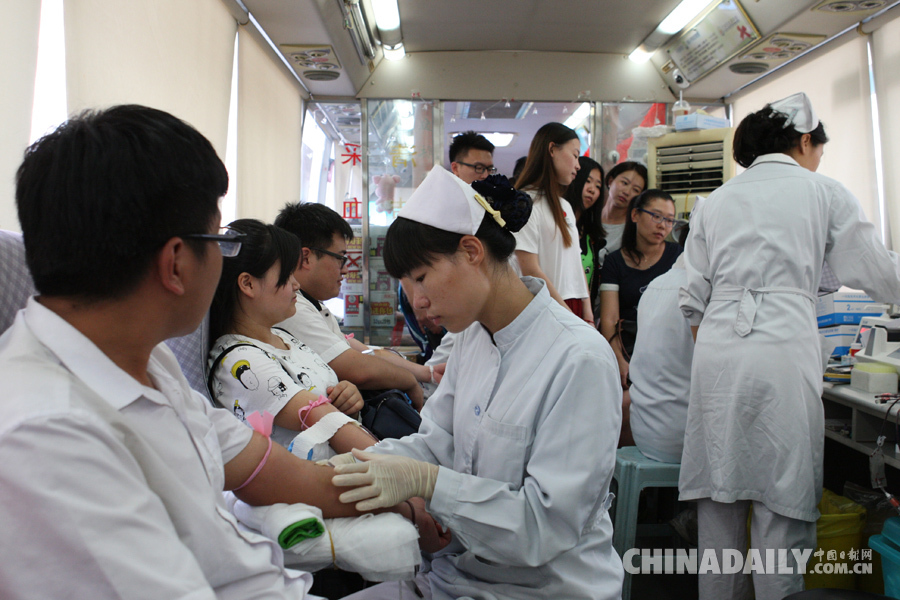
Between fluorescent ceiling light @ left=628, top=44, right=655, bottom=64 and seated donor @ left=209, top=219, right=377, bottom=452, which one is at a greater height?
fluorescent ceiling light @ left=628, top=44, right=655, bottom=64

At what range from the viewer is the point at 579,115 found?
4859 mm

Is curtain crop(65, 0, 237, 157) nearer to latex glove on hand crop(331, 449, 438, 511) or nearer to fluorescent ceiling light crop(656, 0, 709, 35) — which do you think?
latex glove on hand crop(331, 449, 438, 511)

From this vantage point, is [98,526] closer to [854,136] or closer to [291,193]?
[291,193]

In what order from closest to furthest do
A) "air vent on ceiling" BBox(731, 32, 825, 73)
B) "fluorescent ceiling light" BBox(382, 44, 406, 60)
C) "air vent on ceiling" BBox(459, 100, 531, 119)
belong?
"air vent on ceiling" BBox(731, 32, 825, 73), "fluorescent ceiling light" BBox(382, 44, 406, 60), "air vent on ceiling" BBox(459, 100, 531, 119)

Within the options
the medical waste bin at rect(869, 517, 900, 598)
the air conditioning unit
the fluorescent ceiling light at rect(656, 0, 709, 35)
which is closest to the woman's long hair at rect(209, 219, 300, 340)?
the medical waste bin at rect(869, 517, 900, 598)

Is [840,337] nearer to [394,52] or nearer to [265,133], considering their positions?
[265,133]

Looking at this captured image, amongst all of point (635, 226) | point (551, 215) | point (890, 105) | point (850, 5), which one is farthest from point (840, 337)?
point (850, 5)

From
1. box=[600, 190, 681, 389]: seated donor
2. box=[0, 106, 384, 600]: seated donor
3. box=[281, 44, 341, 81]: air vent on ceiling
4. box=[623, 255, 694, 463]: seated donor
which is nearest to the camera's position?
box=[0, 106, 384, 600]: seated donor

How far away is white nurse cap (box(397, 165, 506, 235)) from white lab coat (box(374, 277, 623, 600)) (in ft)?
0.69

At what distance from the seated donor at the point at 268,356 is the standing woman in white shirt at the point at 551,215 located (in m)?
1.05

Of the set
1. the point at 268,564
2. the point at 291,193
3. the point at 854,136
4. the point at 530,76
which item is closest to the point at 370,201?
the point at 291,193

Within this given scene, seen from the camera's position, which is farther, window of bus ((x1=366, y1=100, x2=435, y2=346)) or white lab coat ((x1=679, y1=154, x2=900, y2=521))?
window of bus ((x1=366, y1=100, x2=435, y2=346))

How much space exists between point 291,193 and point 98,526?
4188mm

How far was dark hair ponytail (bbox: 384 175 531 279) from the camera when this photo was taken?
111 centimetres
